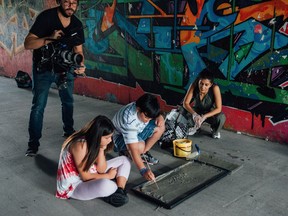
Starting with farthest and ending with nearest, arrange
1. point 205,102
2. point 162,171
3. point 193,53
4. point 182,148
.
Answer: point 193,53, point 205,102, point 182,148, point 162,171

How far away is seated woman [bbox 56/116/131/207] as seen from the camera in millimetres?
2568

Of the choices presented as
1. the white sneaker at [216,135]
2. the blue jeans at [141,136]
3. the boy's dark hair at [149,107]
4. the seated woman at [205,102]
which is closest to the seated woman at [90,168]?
the boy's dark hair at [149,107]

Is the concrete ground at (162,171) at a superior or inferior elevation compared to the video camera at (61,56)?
inferior

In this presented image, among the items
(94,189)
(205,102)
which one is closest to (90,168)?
(94,189)

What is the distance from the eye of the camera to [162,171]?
3.39m

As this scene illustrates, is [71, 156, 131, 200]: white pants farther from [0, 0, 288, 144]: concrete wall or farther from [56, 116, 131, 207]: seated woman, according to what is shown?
[0, 0, 288, 144]: concrete wall

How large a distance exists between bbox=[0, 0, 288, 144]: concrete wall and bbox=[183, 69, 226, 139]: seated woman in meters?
0.32

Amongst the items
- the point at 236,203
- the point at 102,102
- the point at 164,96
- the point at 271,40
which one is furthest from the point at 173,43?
the point at 236,203

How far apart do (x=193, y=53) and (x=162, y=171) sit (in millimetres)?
2065

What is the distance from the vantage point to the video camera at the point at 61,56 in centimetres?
341

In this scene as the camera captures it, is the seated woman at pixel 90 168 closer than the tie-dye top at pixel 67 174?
Yes

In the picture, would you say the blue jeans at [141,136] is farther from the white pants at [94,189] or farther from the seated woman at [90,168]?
the white pants at [94,189]

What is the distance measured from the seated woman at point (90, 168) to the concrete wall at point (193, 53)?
220cm

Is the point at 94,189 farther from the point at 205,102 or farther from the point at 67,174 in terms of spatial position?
the point at 205,102
